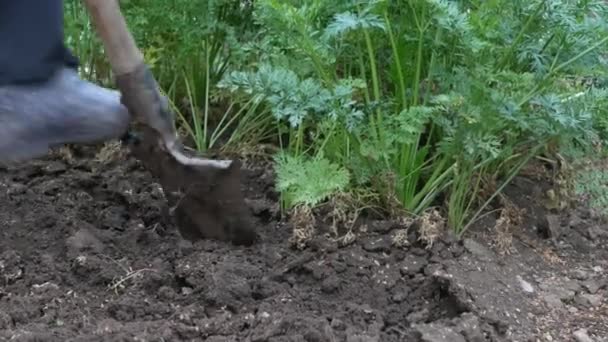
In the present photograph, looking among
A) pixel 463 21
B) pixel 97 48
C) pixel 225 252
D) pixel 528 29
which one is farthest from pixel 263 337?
pixel 97 48

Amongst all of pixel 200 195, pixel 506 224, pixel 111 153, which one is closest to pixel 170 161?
pixel 200 195

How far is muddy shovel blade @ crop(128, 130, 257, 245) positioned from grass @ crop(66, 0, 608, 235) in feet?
0.41

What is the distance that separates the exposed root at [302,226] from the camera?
8.32 ft

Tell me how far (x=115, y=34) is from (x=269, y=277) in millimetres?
674

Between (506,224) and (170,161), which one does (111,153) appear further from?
(506,224)

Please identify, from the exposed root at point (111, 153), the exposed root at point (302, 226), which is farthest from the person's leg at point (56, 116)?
the exposed root at point (111, 153)

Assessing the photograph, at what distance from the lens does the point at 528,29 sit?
8.11ft

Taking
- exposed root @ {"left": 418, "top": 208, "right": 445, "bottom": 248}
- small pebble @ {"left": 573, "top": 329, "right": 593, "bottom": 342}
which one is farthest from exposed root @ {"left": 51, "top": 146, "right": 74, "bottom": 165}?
small pebble @ {"left": 573, "top": 329, "right": 593, "bottom": 342}

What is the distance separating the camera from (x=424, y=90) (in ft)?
8.57

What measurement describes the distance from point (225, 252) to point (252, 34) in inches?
29.4

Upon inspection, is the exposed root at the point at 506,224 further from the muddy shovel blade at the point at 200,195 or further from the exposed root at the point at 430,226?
the muddy shovel blade at the point at 200,195

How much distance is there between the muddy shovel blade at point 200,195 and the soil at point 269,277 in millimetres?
37

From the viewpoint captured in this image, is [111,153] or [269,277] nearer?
[269,277]

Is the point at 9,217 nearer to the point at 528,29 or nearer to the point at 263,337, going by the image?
the point at 263,337
